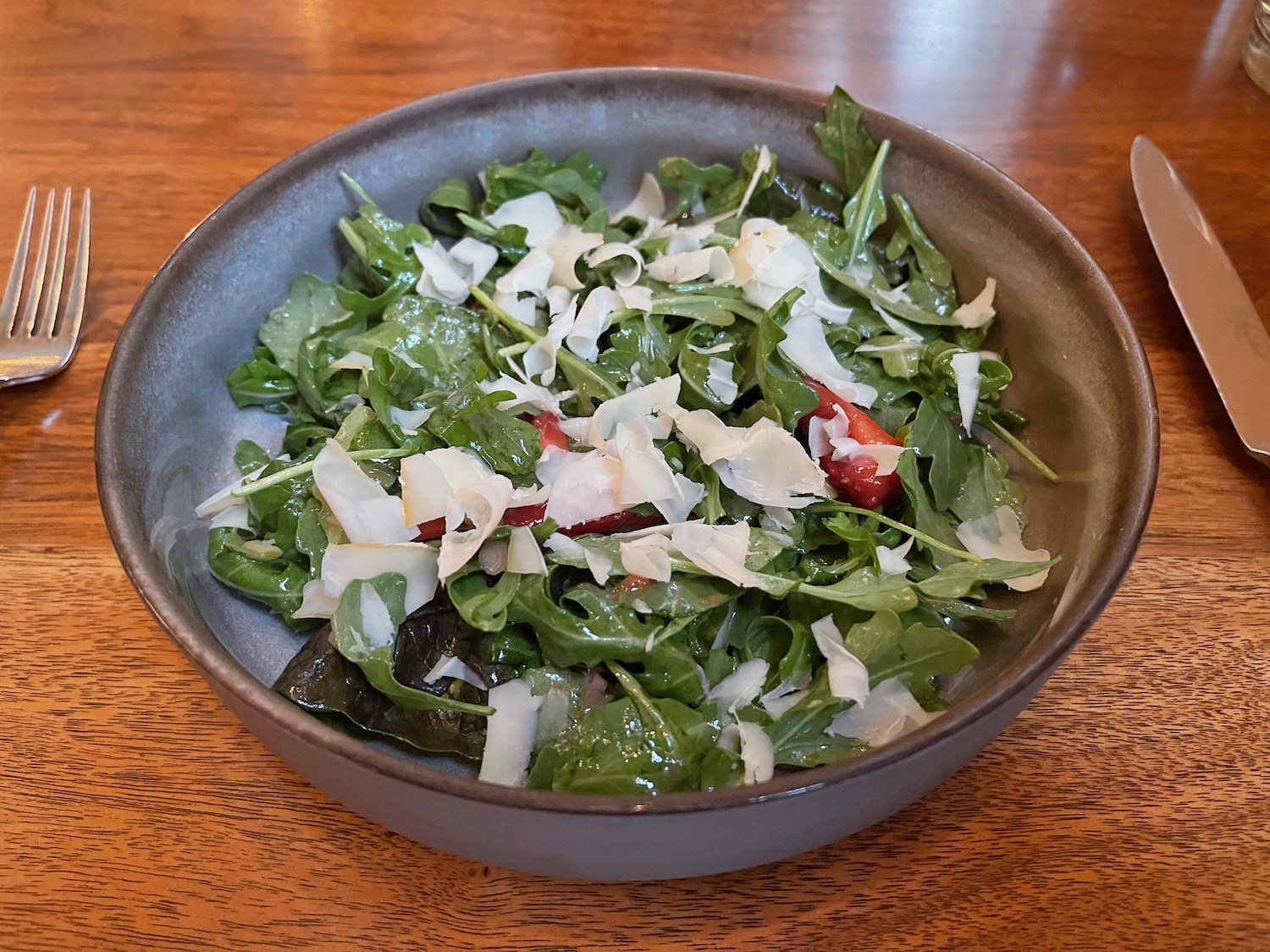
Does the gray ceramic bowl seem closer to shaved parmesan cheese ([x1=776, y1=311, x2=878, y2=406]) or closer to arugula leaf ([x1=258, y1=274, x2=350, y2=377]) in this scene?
arugula leaf ([x1=258, y1=274, x2=350, y2=377])

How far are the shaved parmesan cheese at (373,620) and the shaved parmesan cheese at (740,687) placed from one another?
30 cm

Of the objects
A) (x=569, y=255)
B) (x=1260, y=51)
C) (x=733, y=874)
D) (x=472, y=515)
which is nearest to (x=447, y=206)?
(x=569, y=255)

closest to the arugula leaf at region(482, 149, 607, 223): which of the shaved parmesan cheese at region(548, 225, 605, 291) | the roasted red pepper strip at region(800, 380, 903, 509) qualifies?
the shaved parmesan cheese at region(548, 225, 605, 291)

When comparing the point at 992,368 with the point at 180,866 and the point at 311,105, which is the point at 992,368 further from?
the point at 311,105

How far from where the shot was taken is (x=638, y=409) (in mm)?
916

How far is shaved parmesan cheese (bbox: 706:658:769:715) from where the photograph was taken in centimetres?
81

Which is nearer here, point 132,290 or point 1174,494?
point 1174,494

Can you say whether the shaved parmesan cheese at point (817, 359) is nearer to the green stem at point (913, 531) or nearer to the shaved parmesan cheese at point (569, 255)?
the green stem at point (913, 531)

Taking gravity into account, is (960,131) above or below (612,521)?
above

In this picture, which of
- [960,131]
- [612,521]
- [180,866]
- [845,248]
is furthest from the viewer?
[960,131]

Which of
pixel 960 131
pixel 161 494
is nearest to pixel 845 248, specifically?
pixel 960 131

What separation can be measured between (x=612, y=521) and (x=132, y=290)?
86cm

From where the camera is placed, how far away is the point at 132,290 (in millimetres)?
1282

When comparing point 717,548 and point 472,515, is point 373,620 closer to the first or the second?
point 472,515
